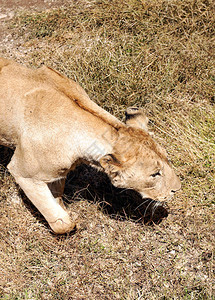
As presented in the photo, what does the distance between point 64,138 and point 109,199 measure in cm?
153

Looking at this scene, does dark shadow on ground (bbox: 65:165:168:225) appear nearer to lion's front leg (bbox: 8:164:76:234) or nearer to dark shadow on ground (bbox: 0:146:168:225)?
dark shadow on ground (bbox: 0:146:168:225)

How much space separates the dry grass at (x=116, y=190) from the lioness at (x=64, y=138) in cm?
84

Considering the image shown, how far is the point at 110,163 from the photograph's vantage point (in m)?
3.62

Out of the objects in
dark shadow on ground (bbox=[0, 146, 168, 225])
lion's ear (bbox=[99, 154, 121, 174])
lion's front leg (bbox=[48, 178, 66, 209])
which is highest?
lion's ear (bbox=[99, 154, 121, 174])

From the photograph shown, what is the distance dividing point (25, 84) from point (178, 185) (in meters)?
1.98

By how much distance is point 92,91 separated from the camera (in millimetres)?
5480

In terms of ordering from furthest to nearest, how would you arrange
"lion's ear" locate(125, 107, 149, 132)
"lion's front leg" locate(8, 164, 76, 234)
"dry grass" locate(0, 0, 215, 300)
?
1. "dry grass" locate(0, 0, 215, 300)
2. "lion's front leg" locate(8, 164, 76, 234)
3. "lion's ear" locate(125, 107, 149, 132)

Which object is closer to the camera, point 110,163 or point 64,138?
point 110,163

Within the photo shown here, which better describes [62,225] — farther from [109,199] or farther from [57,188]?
[109,199]

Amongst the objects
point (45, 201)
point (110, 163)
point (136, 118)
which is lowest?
point (45, 201)

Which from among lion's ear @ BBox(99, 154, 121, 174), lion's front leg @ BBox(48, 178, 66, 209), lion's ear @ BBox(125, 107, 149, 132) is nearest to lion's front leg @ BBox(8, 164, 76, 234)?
lion's front leg @ BBox(48, 178, 66, 209)

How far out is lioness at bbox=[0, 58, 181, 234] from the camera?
3703 mm

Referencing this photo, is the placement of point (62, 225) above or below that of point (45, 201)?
below

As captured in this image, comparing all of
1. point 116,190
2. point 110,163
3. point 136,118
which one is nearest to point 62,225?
point 116,190
